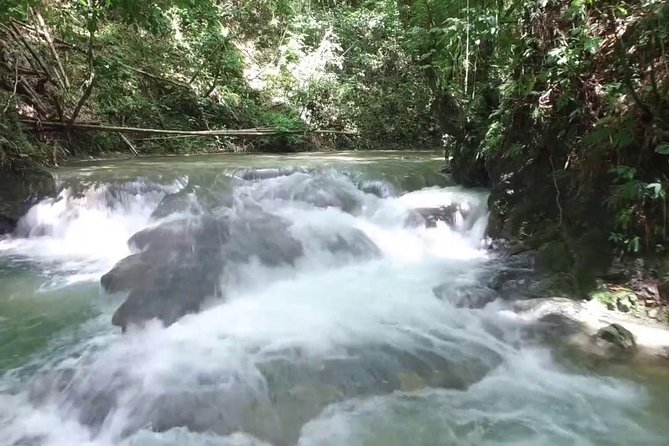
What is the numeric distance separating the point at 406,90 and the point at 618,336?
1016 cm

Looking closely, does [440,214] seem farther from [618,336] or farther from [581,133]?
[618,336]

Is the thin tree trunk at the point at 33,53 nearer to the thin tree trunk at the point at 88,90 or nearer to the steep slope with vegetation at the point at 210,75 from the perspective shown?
the steep slope with vegetation at the point at 210,75

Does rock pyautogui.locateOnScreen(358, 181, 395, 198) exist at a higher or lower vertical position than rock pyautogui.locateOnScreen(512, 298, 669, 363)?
higher

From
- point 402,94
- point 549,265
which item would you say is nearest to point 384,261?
point 549,265

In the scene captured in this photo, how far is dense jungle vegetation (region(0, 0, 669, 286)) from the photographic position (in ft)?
14.2

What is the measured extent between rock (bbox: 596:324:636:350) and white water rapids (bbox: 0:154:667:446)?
1.16 ft

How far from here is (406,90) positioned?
13008 mm

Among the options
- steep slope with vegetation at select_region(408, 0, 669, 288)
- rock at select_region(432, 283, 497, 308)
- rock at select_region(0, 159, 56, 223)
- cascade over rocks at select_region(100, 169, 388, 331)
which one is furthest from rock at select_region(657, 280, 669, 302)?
rock at select_region(0, 159, 56, 223)

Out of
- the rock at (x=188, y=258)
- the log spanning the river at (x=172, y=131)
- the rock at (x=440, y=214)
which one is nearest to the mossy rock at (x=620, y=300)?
the rock at (x=440, y=214)

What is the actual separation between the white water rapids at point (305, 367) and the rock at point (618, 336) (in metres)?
0.35

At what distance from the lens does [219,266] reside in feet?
17.2

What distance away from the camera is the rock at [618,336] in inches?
145

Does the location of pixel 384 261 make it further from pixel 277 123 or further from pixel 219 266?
pixel 277 123

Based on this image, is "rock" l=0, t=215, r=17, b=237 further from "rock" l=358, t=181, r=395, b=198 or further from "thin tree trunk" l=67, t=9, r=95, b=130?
"rock" l=358, t=181, r=395, b=198
